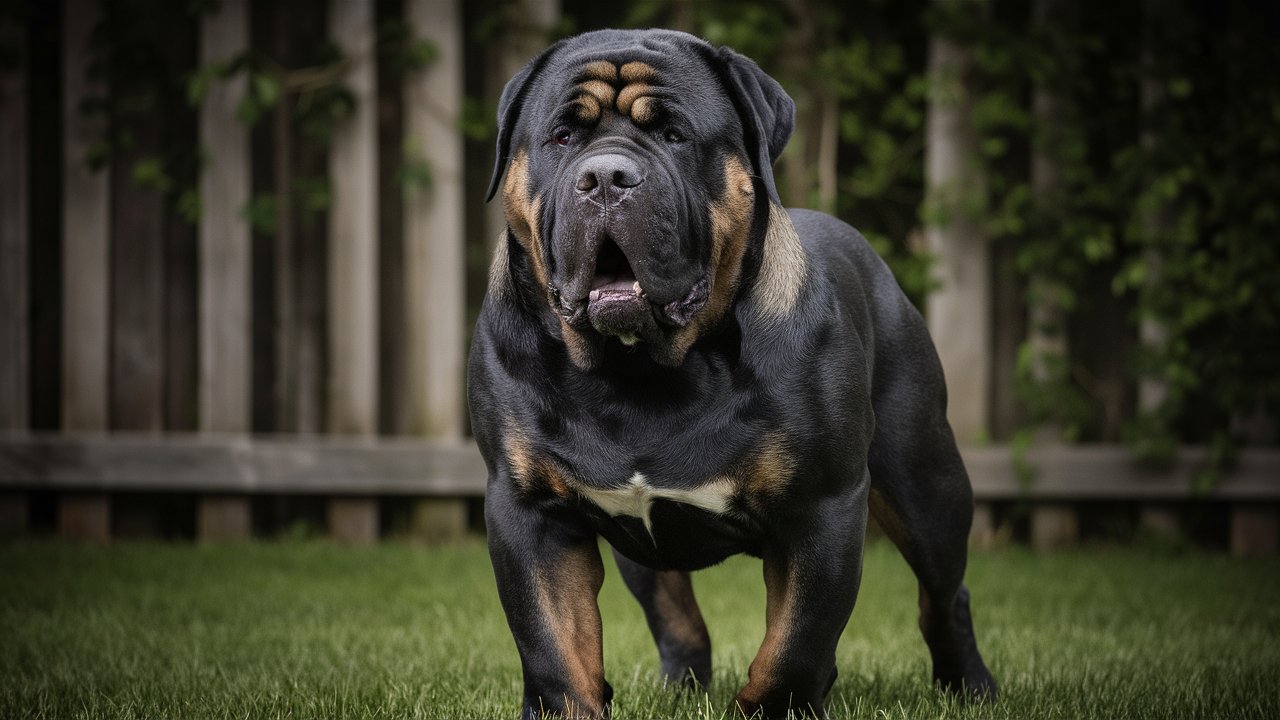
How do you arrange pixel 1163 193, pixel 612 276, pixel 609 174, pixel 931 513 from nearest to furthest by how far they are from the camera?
1. pixel 609 174
2. pixel 612 276
3. pixel 931 513
4. pixel 1163 193

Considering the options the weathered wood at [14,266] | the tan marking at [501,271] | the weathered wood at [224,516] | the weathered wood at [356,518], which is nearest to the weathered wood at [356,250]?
the weathered wood at [356,518]

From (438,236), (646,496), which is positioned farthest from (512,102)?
(438,236)

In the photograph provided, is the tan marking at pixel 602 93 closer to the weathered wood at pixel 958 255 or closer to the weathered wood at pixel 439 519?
the weathered wood at pixel 958 255

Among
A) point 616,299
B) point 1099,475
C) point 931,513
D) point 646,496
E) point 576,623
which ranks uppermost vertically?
point 616,299

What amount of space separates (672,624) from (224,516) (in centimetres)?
293

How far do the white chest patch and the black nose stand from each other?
556mm

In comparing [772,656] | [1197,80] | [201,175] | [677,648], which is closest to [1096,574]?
[1197,80]

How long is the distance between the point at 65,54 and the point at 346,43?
114 centimetres

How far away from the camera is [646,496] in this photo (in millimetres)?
2621

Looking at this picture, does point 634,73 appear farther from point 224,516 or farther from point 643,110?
point 224,516

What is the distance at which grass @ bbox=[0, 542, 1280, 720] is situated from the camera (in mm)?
3051

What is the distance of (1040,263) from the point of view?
545 centimetres

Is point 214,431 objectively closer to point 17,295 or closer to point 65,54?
point 17,295

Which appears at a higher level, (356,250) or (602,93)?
(602,93)
